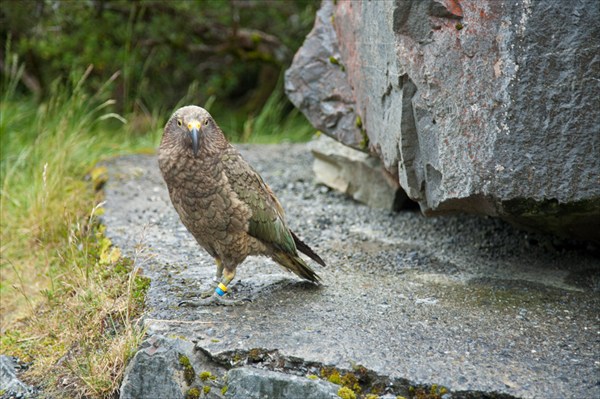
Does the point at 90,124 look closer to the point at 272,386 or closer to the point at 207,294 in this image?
the point at 207,294

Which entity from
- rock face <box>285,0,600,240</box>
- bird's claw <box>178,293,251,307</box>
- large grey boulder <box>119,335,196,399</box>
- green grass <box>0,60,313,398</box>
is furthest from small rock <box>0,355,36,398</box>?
rock face <box>285,0,600,240</box>

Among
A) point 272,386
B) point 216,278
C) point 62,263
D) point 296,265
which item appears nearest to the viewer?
point 272,386

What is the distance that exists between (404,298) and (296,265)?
22.3 inches

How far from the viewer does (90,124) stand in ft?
22.2

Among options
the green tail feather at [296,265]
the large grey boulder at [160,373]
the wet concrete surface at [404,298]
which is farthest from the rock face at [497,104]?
the large grey boulder at [160,373]

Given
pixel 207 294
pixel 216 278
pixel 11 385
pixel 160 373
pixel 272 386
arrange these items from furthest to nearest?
1. pixel 216 278
2. pixel 207 294
3. pixel 11 385
4. pixel 160 373
5. pixel 272 386

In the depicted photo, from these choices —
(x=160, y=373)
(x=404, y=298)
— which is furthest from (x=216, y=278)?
(x=404, y=298)

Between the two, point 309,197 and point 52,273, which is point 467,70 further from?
point 52,273

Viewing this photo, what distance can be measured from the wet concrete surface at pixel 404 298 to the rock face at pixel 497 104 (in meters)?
0.44

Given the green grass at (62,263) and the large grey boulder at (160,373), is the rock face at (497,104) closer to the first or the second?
the large grey boulder at (160,373)

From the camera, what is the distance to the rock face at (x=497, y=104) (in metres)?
3.28

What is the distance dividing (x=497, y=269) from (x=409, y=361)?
51.0 inches

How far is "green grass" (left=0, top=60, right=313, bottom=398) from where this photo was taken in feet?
11.4

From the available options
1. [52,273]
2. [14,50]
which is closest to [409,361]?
[52,273]
